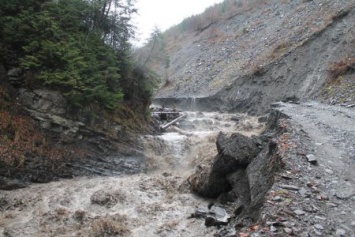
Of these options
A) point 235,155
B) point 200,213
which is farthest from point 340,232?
point 235,155

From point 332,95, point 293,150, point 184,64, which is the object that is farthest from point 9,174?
point 184,64

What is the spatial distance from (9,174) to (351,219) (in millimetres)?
9609

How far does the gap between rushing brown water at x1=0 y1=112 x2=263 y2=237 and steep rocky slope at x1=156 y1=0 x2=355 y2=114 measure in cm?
1028

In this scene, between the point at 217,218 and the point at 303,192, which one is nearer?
the point at 303,192

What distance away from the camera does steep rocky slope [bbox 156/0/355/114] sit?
21.4m

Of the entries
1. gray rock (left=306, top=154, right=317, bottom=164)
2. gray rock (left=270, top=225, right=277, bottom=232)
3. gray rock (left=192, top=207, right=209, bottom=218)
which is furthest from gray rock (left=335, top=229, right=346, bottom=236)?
gray rock (left=192, top=207, right=209, bottom=218)

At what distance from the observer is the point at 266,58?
1067 inches

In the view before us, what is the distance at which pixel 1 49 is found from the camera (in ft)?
36.0

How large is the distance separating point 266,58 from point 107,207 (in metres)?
22.0

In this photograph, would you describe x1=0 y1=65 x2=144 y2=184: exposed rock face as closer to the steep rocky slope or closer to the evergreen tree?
the evergreen tree

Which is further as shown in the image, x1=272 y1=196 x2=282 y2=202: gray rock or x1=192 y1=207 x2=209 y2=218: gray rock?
x1=192 y1=207 x2=209 y2=218: gray rock

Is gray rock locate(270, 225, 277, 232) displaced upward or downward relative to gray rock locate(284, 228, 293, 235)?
downward

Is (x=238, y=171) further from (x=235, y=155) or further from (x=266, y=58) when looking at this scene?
(x=266, y=58)

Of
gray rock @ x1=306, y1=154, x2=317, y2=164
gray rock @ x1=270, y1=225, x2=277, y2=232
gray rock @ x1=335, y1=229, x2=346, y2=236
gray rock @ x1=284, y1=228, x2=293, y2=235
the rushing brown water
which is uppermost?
gray rock @ x1=306, y1=154, x2=317, y2=164
